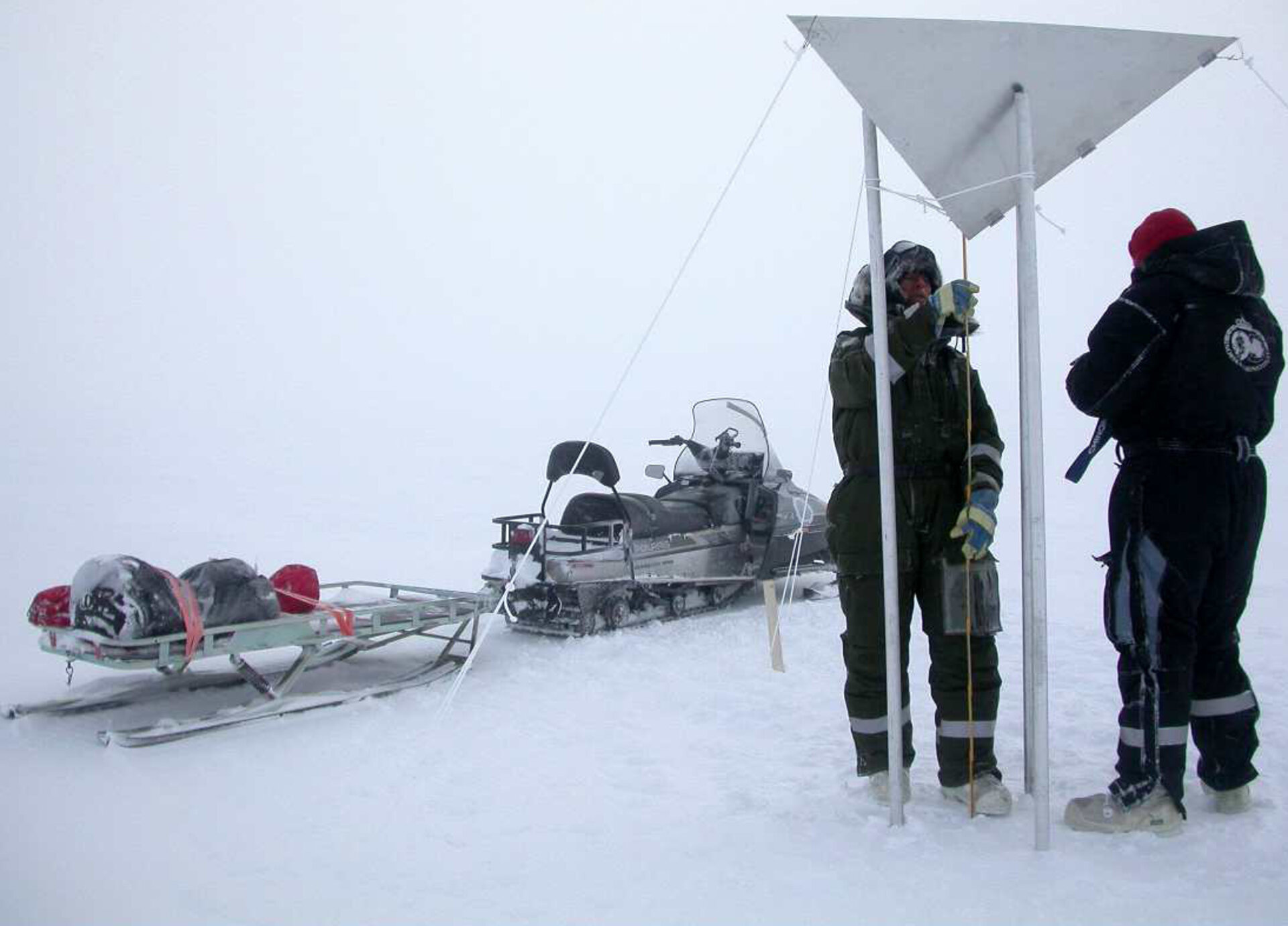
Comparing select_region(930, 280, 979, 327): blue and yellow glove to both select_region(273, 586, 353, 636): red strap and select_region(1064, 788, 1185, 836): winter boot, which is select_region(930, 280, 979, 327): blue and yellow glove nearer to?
select_region(1064, 788, 1185, 836): winter boot

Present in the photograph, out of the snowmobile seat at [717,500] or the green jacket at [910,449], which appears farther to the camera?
the snowmobile seat at [717,500]

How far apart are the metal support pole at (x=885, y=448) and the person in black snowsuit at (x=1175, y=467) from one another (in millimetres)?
507

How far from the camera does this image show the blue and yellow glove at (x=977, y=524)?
3.09 meters

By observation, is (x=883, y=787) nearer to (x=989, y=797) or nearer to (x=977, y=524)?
(x=989, y=797)

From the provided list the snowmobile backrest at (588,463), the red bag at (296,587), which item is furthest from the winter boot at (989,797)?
the snowmobile backrest at (588,463)

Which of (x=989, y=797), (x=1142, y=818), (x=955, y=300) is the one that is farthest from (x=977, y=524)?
(x=1142, y=818)

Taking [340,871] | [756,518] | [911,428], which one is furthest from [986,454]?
[756,518]

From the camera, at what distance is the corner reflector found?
2.76m

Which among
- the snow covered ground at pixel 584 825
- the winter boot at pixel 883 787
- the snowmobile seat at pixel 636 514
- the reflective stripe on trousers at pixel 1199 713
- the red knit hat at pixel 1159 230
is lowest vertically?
the snow covered ground at pixel 584 825

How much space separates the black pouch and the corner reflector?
108 centimetres

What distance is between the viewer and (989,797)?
10.1 ft

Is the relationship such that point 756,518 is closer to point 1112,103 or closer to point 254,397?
point 1112,103

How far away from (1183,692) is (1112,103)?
1.65 meters

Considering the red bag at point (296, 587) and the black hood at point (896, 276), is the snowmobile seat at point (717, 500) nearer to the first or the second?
the red bag at point (296, 587)
